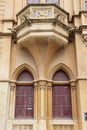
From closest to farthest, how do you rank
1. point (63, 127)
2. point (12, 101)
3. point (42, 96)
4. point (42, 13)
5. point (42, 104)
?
point (63, 127) → point (42, 104) → point (42, 96) → point (12, 101) → point (42, 13)

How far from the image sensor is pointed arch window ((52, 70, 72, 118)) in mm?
8891

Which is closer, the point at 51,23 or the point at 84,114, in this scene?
the point at 84,114

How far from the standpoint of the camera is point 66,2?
10.5m

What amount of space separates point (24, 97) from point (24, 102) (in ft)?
0.71

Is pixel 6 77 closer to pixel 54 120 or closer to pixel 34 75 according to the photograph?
pixel 34 75

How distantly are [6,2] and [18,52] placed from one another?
263 cm

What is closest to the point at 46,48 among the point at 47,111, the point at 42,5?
the point at 42,5

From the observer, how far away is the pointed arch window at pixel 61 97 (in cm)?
889

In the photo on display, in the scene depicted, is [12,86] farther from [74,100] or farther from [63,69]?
[74,100]

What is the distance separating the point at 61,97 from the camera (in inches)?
360

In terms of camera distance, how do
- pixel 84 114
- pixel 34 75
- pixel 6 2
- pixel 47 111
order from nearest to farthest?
pixel 84 114
pixel 47 111
pixel 34 75
pixel 6 2

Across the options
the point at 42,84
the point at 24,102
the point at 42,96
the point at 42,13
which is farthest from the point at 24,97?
the point at 42,13

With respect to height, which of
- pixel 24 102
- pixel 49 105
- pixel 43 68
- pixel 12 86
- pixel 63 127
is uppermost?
pixel 43 68

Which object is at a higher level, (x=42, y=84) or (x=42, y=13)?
(x=42, y=13)
